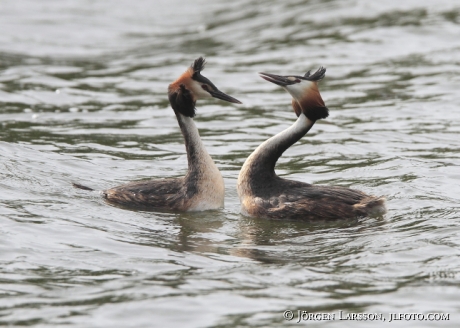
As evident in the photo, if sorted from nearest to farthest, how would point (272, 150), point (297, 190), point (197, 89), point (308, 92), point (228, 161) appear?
point (297, 190), point (308, 92), point (272, 150), point (197, 89), point (228, 161)

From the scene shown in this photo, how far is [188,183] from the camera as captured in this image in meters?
9.80

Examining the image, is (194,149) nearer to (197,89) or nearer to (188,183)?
(188,183)

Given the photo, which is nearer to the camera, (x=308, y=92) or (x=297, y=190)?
(x=297, y=190)

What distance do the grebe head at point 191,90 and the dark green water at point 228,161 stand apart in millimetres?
1226

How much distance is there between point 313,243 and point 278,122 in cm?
594

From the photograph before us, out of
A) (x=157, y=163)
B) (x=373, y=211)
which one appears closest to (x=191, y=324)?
(x=373, y=211)

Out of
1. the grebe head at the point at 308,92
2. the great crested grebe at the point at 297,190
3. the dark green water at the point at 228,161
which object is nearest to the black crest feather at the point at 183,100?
the great crested grebe at the point at 297,190

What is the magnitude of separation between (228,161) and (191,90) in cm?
222

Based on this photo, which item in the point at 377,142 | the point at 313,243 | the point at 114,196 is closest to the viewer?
the point at 313,243

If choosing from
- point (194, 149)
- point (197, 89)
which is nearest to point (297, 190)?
point (194, 149)

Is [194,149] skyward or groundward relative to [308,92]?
groundward

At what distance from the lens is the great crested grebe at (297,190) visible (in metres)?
9.09

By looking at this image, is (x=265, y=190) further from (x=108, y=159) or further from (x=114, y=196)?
(x=108, y=159)

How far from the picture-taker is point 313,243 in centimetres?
845
